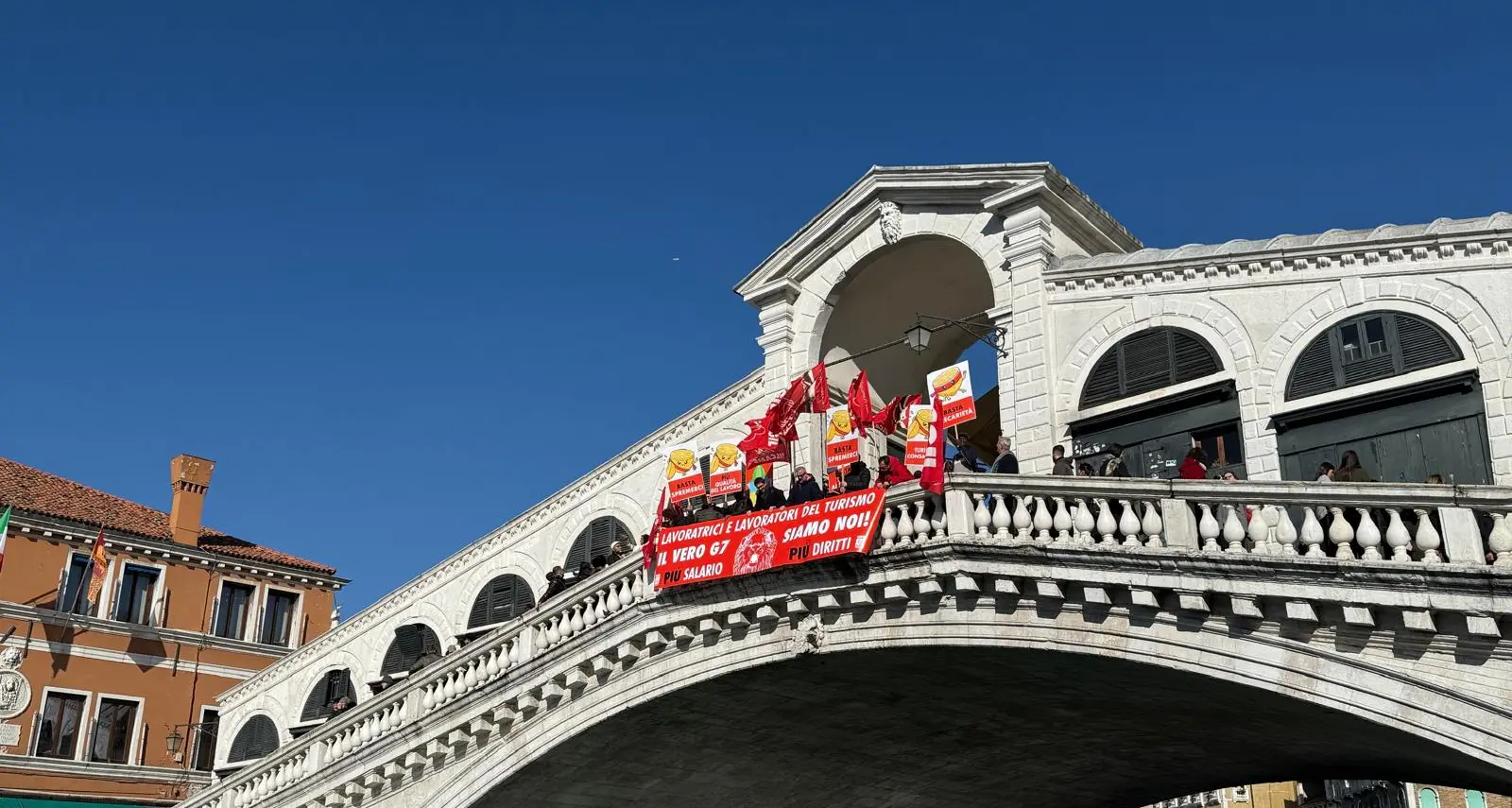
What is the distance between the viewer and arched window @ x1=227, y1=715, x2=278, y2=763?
34.7m

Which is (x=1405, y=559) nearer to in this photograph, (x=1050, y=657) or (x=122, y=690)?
(x=1050, y=657)

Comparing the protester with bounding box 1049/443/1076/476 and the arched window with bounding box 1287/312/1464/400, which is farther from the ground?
the arched window with bounding box 1287/312/1464/400

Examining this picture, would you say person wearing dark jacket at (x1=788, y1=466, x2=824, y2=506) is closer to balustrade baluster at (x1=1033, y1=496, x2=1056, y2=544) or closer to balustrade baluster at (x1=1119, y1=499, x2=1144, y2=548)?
balustrade baluster at (x1=1033, y1=496, x2=1056, y2=544)

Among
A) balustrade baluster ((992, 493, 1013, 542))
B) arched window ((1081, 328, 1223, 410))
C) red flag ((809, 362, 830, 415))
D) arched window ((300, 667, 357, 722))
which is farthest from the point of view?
arched window ((300, 667, 357, 722))

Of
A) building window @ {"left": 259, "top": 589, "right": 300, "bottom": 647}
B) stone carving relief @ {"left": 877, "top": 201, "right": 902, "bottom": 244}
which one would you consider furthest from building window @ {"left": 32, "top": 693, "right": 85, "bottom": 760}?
stone carving relief @ {"left": 877, "top": 201, "right": 902, "bottom": 244}

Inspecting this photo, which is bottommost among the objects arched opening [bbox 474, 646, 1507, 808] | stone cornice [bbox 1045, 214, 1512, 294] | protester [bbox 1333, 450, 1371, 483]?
arched opening [bbox 474, 646, 1507, 808]

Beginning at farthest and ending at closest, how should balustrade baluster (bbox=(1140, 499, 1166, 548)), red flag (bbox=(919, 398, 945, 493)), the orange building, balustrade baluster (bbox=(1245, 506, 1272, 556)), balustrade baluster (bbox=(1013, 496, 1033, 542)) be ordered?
the orange building
red flag (bbox=(919, 398, 945, 493))
balustrade baluster (bbox=(1013, 496, 1033, 542))
balustrade baluster (bbox=(1140, 499, 1166, 548))
balustrade baluster (bbox=(1245, 506, 1272, 556))

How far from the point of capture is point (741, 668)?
66.5 feet

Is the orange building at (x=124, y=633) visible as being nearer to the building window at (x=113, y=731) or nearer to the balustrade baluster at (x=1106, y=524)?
the building window at (x=113, y=731)

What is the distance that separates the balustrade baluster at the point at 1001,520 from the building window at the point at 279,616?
2770 cm

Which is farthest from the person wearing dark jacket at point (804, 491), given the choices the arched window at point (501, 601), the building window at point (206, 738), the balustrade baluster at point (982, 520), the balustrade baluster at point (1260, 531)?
the building window at point (206, 738)

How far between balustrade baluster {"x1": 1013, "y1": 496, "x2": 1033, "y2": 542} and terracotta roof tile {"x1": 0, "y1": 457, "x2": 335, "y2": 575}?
27283mm

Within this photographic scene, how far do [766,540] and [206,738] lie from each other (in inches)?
931

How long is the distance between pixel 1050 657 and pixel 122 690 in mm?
27007
